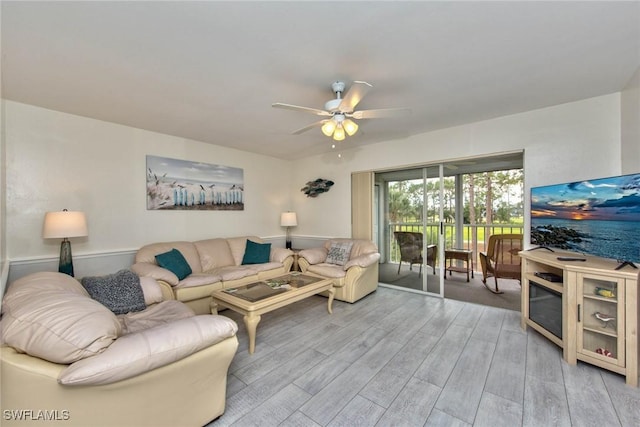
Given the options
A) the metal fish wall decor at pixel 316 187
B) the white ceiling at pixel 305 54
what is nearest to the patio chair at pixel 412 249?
the metal fish wall decor at pixel 316 187


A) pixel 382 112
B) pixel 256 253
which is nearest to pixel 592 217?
pixel 382 112

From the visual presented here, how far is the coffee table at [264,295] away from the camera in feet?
7.73

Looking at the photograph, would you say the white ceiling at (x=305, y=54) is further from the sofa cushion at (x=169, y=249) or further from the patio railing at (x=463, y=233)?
the patio railing at (x=463, y=233)

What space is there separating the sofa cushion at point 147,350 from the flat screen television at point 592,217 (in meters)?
Result: 2.97

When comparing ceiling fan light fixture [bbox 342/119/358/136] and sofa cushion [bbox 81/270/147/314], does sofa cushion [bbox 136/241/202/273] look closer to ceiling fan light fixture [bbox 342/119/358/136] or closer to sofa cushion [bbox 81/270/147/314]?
sofa cushion [bbox 81/270/147/314]

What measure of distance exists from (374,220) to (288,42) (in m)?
3.24

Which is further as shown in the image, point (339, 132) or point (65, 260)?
point (65, 260)

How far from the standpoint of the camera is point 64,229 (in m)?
2.61

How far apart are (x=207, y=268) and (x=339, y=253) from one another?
201 cm

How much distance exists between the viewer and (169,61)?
6.57 feet

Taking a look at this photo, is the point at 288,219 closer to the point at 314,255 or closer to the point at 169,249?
the point at 314,255

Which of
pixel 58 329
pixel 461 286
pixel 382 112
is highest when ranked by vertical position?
pixel 382 112

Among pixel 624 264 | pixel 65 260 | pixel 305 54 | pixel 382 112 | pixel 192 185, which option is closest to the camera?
pixel 305 54

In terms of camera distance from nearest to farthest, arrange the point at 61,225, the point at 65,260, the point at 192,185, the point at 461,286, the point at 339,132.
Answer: the point at 339,132, the point at 61,225, the point at 65,260, the point at 192,185, the point at 461,286
